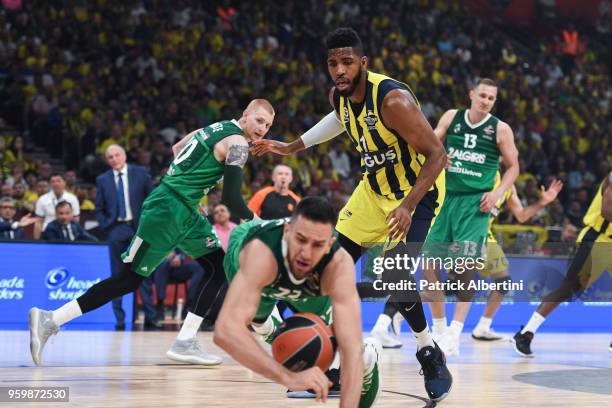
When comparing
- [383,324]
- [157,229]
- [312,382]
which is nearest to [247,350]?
[312,382]

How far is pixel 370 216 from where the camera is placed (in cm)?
585

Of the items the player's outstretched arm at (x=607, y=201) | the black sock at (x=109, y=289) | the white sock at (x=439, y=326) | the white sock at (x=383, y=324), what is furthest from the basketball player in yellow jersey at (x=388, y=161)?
the white sock at (x=383, y=324)

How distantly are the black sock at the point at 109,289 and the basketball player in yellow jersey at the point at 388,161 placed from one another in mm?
1741

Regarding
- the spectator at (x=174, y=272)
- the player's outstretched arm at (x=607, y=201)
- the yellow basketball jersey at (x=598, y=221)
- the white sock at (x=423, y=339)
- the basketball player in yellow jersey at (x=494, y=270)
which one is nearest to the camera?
the white sock at (x=423, y=339)

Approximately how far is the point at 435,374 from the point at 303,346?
61.0 inches

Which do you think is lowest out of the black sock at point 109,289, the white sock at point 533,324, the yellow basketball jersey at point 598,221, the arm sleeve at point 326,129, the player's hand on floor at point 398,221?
the white sock at point 533,324

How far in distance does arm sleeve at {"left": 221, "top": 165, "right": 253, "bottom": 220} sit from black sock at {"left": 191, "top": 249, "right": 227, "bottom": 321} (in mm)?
838

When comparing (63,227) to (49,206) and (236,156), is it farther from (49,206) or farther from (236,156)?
(236,156)

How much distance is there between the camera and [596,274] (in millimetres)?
8516

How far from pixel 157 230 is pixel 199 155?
2.00 ft

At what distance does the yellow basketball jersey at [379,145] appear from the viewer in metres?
5.62

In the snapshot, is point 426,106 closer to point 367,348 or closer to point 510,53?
point 510,53

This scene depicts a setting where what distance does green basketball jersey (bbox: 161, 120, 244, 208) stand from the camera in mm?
6773

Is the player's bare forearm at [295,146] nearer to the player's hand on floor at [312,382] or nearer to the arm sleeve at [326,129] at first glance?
the arm sleeve at [326,129]
